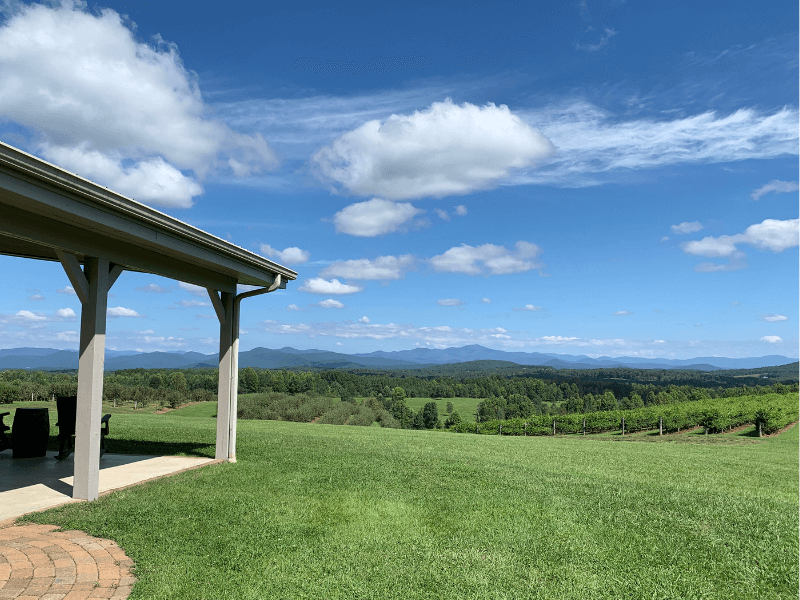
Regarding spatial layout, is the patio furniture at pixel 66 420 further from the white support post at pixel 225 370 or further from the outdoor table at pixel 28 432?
the white support post at pixel 225 370

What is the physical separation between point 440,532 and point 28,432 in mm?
7104

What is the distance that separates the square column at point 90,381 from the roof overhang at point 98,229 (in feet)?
1.37

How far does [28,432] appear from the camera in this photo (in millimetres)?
7918

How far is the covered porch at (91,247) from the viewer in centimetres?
420

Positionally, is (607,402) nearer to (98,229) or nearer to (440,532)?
(440,532)

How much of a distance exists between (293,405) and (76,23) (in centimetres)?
2289

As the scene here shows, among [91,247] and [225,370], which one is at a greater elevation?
[91,247]

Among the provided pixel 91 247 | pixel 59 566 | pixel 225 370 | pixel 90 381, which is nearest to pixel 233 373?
pixel 225 370

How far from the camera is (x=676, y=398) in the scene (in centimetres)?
6444

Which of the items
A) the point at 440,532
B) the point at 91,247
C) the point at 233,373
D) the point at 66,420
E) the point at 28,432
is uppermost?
the point at 91,247

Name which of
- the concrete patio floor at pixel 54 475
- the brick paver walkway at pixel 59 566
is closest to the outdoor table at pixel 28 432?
the concrete patio floor at pixel 54 475

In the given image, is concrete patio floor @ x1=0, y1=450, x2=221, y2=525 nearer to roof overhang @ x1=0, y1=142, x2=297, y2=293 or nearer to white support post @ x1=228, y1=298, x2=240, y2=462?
white support post @ x1=228, y1=298, x2=240, y2=462

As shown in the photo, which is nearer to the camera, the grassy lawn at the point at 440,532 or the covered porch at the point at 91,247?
the grassy lawn at the point at 440,532

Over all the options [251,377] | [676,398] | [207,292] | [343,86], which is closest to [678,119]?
[343,86]
